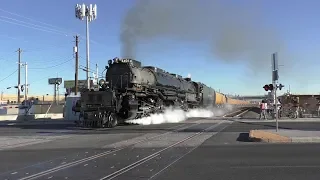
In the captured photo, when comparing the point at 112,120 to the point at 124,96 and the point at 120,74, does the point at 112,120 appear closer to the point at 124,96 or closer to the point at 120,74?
the point at 124,96

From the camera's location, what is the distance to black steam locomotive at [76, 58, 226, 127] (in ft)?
81.6

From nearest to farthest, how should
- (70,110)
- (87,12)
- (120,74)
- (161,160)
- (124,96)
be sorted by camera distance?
(161,160) < (124,96) < (120,74) < (70,110) < (87,12)

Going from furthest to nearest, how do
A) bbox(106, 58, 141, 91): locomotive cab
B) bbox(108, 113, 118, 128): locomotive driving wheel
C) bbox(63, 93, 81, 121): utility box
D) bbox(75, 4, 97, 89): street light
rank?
bbox(75, 4, 97, 89): street light, bbox(63, 93, 81, 121): utility box, bbox(106, 58, 141, 91): locomotive cab, bbox(108, 113, 118, 128): locomotive driving wheel

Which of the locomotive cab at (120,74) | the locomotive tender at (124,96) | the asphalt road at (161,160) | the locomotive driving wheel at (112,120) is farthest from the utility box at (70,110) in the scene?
the asphalt road at (161,160)

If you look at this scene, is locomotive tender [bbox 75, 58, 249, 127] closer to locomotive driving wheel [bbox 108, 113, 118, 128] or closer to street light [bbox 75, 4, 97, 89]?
locomotive driving wheel [bbox 108, 113, 118, 128]

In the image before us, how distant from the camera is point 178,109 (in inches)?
1314

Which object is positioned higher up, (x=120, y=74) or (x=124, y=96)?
(x=120, y=74)

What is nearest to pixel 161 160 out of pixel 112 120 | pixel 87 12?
pixel 112 120

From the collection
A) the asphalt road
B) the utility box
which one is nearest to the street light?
the utility box

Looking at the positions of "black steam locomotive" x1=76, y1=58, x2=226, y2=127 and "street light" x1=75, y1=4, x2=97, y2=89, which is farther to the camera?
"street light" x1=75, y1=4, x2=97, y2=89

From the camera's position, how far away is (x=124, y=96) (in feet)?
84.7

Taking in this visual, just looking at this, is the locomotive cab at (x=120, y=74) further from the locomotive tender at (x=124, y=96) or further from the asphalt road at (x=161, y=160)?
the asphalt road at (x=161, y=160)

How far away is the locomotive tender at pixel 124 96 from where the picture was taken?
24.9 metres

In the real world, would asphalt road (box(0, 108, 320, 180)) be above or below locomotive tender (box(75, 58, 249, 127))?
below
